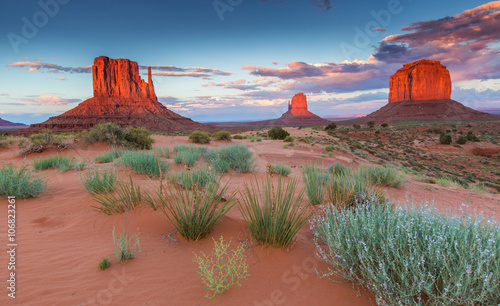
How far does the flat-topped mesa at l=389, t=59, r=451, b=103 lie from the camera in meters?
98.8

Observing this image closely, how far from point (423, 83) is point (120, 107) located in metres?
110

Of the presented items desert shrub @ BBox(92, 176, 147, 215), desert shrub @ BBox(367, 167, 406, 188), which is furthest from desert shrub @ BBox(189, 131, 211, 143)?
desert shrub @ BBox(92, 176, 147, 215)

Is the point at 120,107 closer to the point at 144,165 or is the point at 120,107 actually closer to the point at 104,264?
the point at 144,165

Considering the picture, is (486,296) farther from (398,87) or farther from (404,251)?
(398,87)

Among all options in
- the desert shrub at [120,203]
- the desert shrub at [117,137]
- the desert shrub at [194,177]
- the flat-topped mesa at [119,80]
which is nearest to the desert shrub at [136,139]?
the desert shrub at [117,137]

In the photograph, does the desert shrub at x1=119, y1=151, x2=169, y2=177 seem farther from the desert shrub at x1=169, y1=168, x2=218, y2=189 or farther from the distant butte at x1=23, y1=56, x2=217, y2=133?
the distant butte at x1=23, y1=56, x2=217, y2=133

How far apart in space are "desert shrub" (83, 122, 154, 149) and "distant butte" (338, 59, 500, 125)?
71.8m

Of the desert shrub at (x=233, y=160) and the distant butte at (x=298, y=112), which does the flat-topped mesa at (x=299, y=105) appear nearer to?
the distant butte at (x=298, y=112)

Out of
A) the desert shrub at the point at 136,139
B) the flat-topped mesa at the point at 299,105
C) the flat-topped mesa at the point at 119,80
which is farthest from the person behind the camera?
the flat-topped mesa at the point at 299,105

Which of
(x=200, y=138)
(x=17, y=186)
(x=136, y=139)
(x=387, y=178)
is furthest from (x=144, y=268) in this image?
(x=200, y=138)

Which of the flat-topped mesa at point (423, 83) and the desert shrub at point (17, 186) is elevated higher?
the flat-topped mesa at point (423, 83)

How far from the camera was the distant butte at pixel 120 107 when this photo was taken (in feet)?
217

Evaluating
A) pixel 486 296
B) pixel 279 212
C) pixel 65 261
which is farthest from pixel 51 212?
pixel 486 296

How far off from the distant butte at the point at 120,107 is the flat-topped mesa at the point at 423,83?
259 feet
